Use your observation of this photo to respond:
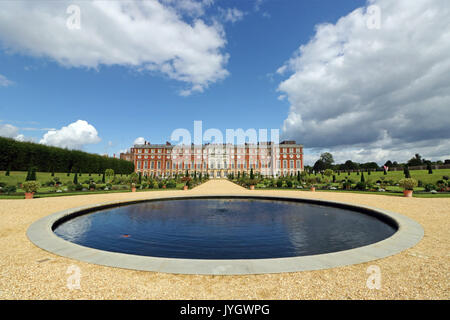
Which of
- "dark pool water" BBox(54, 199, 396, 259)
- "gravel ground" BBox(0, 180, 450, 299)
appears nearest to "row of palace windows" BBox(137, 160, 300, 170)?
"dark pool water" BBox(54, 199, 396, 259)

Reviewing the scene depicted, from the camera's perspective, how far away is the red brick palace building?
211 feet

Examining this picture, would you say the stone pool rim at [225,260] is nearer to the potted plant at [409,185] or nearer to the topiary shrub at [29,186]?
the topiary shrub at [29,186]

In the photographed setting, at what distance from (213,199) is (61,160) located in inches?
1279

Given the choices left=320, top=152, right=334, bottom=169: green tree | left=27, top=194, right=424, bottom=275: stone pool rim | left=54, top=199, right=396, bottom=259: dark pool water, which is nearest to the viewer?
left=27, top=194, right=424, bottom=275: stone pool rim

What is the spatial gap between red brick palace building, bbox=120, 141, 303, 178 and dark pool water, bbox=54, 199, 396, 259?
180 ft

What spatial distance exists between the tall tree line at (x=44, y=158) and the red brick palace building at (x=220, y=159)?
22772 millimetres

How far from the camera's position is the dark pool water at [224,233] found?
17.0ft

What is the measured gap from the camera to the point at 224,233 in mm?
6609

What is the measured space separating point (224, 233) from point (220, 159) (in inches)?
2307

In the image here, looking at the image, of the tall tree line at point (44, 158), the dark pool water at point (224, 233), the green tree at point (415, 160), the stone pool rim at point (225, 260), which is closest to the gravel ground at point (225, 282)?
the stone pool rim at point (225, 260)

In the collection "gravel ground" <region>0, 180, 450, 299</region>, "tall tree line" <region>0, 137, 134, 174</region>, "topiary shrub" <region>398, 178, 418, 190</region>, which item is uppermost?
"tall tree line" <region>0, 137, 134, 174</region>

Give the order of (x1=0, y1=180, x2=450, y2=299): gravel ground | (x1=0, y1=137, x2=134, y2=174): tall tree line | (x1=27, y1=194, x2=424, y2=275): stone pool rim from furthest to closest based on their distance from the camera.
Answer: (x1=0, y1=137, x2=134, y2=174): tall tree line < (x1=27, y1=194, x2=424, y2=275): stone pool rim < (x1=0, y1=180, x2=450, y2=299): gravel ground

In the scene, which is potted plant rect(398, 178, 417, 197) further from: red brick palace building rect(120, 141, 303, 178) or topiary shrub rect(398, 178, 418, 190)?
red brick palace building rect(120, 141, 303, 178)
